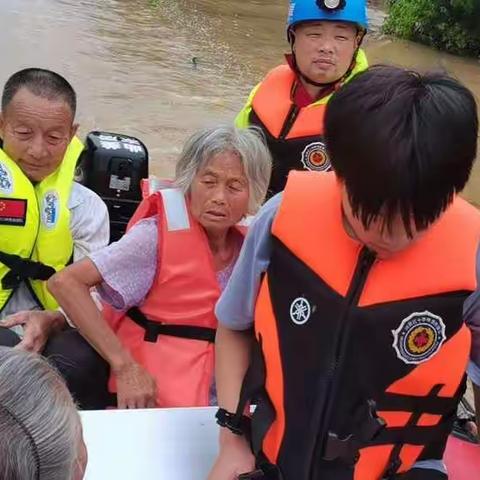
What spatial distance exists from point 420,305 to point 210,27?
12335 mm

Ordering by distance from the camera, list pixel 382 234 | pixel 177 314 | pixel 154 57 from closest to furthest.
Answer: pixel 382 234 < pixel 177 314 < pixel 154 57

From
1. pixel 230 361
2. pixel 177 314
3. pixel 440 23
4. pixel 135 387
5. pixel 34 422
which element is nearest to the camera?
pixel 34 422

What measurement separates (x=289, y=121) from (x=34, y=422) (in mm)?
2102

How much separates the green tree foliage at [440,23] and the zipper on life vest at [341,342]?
14684mm

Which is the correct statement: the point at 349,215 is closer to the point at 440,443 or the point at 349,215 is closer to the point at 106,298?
the point at 440,443

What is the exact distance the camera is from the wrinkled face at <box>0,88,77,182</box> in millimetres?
2426

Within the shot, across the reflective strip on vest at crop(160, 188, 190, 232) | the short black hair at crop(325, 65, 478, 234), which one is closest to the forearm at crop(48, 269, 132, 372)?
the reflective strip on vest at crop(160, 188, 190, 232)

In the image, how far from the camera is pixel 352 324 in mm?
1341

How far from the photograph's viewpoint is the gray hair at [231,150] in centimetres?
220

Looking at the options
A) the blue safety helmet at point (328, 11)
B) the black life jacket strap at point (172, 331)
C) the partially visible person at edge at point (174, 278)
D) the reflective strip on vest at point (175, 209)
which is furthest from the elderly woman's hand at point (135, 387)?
the blue safety helmet at point (328, 11)

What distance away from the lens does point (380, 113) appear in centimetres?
112

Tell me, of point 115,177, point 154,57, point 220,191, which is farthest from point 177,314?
point 154,57

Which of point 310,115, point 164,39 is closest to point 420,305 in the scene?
point 310,115

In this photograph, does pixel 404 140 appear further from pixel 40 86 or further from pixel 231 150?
pixel 40 86
